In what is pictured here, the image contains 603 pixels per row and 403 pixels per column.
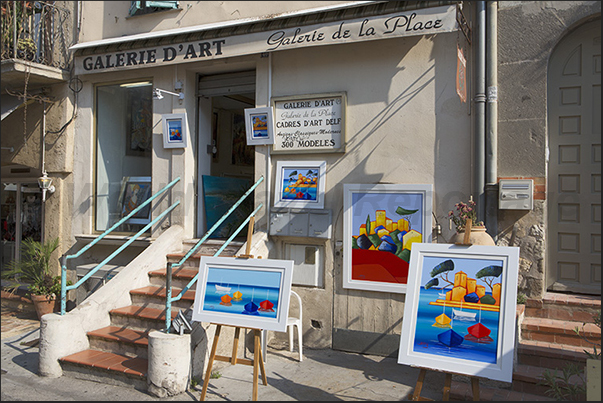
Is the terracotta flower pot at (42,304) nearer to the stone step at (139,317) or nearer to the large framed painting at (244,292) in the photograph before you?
the stone step at (139,317)

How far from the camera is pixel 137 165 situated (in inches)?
331

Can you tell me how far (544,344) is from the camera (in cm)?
521

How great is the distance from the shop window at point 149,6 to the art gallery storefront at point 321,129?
616 millimetres

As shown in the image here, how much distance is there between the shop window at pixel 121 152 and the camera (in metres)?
8.29

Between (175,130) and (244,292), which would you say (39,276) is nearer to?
(175,130)

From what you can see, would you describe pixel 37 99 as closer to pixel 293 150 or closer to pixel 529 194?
pixel 293 150

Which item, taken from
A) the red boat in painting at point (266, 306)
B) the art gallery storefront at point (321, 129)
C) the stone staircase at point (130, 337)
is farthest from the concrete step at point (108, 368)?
the art gallery storefront at point (321, 129)

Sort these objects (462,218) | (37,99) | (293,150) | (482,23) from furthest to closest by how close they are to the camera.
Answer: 1. (37,99)
2. (293,150)
3. (482,23)
4. (462,218)

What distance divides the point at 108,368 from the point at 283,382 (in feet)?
5.89

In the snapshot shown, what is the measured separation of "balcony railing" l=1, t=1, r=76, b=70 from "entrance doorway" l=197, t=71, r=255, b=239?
2584 mm

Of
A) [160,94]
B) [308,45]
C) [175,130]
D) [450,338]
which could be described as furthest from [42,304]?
[450,338]

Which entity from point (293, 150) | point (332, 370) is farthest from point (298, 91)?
point (332, 370)

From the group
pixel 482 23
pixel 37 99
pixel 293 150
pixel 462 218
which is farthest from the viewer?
pixel 37 99

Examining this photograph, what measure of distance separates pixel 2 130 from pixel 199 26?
4.51 meters
